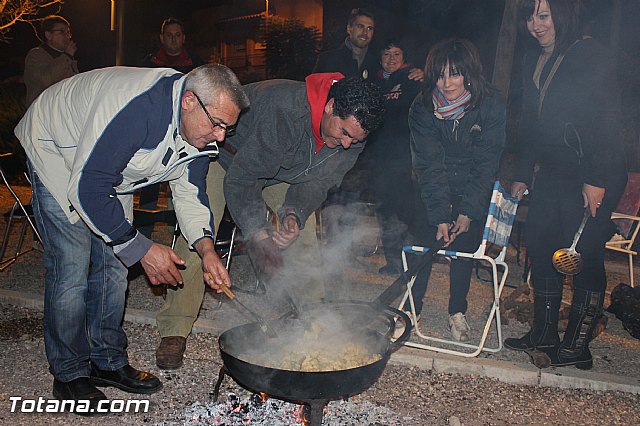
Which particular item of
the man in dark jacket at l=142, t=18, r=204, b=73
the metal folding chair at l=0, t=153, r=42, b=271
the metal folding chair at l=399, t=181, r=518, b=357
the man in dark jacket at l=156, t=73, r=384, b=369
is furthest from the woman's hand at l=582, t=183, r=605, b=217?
the man in dark jacket at l=142, t=18, r=204, b=73

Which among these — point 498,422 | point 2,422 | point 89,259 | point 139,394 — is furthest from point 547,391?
point 2,422

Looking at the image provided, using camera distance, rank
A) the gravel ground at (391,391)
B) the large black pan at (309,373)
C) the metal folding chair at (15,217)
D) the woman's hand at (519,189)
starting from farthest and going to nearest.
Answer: the metal folding chair at (15,217), the woman's hand at (519,189), the gravel ground at (391,391), the large black pan at (309,373)

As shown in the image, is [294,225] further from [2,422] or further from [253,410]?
[2,422]

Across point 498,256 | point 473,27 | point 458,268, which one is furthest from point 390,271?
point 473,27

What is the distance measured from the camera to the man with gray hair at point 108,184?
2865mm

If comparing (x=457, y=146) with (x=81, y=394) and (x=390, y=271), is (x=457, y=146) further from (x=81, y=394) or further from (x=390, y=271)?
(x=81, y=394)

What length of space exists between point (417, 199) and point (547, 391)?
1.99 metres

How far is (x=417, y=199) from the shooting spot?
5270 mm

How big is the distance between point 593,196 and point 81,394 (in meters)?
3.52

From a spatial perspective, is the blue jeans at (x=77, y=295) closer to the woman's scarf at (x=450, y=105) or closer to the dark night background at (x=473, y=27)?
the woman's scarf at (x=450, y=105)

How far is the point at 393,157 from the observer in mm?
6414

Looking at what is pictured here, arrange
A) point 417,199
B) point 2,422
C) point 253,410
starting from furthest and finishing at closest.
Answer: point 417,199, point 253,410, point 2,422

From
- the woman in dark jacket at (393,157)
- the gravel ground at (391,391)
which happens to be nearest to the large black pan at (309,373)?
the gravel ground at (391,391)

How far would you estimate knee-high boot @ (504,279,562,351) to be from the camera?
435cm
